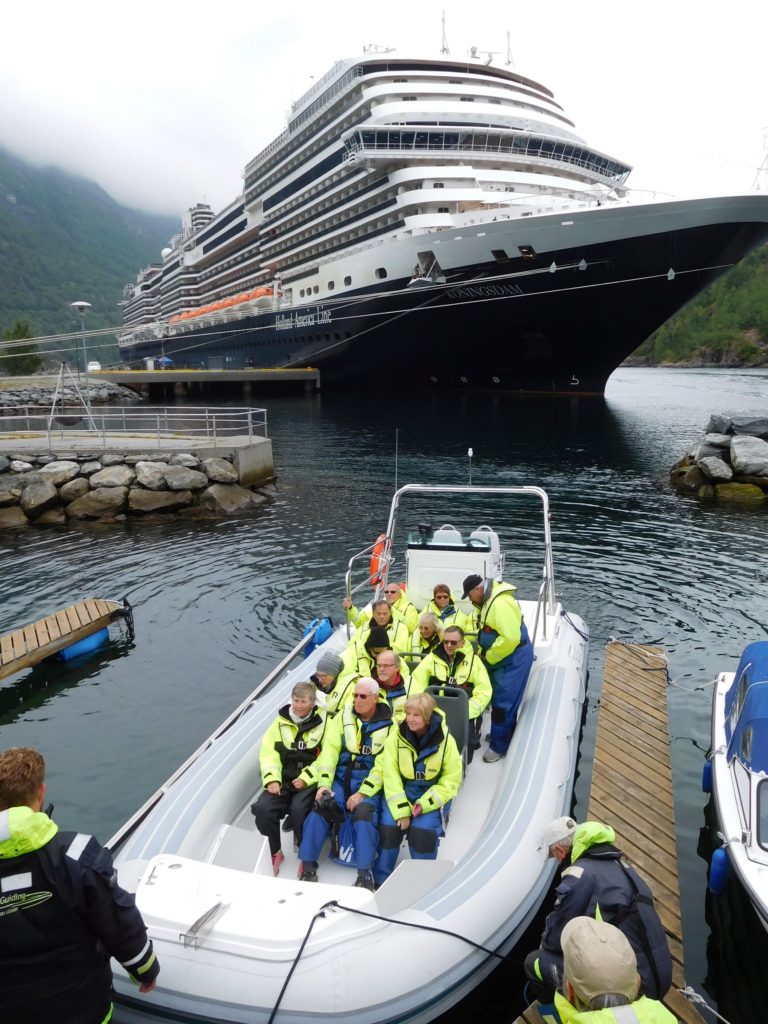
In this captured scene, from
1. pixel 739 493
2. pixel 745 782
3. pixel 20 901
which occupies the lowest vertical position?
pixel 739 493

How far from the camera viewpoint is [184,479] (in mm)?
17484

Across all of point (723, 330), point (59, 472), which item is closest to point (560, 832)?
point (59, 472)

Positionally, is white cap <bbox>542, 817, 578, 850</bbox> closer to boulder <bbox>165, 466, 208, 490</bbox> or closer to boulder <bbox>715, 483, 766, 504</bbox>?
boulder <bbox>165, 466, 208, 490</bbox>

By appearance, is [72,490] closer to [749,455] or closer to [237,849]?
[237,849]

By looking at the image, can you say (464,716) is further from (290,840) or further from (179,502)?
(179,502)

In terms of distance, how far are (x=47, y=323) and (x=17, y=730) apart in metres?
189

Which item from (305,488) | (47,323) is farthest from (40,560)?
(47,323)

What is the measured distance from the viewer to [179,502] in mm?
17234

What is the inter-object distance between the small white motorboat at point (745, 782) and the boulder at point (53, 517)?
15.6 metres

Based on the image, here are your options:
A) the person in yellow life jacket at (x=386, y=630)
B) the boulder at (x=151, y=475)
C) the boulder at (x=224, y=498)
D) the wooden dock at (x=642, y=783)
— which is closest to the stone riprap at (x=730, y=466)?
the wooden dock at (x=642, y=783)

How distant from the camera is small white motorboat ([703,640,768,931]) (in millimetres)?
4266

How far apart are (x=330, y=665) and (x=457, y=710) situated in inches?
69.0

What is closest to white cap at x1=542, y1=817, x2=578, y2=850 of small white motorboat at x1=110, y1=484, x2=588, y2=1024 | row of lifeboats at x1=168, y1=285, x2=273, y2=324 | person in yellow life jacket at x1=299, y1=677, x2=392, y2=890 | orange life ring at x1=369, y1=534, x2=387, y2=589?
small white motorboat at x1=110, y1=484, x2=588, y2=1024

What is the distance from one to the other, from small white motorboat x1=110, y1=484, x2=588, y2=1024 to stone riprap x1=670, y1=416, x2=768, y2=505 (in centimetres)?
1535
